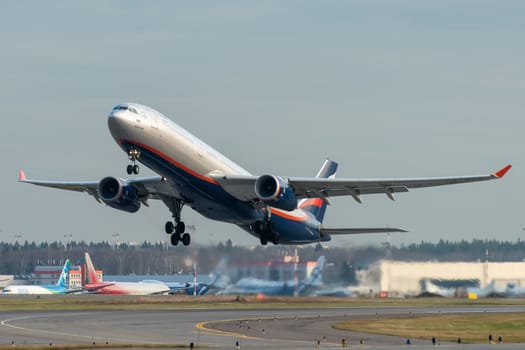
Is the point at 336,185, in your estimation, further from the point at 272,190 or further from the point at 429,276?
the point at 429,276

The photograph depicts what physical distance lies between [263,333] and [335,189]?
10263 mm

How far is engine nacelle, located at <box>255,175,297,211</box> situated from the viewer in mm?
58656

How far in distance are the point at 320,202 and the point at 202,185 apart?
21.5 m

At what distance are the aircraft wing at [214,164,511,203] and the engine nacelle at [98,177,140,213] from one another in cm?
674

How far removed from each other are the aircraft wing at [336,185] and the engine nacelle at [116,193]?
6.74 metres

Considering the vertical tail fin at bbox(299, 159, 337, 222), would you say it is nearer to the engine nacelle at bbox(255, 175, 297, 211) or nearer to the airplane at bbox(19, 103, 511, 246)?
the airplane at bbox(19, 103, 511, 246)

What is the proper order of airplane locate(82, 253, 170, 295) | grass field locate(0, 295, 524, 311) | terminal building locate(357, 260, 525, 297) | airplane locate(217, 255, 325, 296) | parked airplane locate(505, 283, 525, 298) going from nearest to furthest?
terminal building locate(357, 260, 525, 297) < grass field locate(0, 295, 524, 311) < airplane locate(217, 255, 325, 296) < parked airplane locate(505, 283, 525, 298) < airplane locate(82, 253, 170, 295)

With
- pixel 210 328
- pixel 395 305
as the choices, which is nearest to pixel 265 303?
pixel 395 305

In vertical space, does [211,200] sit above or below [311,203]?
below

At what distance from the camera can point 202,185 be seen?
5731cm

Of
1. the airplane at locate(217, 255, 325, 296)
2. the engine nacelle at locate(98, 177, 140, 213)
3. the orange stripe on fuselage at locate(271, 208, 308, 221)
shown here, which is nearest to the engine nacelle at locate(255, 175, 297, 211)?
the orange stripe on fuselage at locate(271, 208, 308, 221)

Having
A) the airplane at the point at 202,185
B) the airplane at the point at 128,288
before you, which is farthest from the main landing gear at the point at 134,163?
the airplane at the point at 128,288

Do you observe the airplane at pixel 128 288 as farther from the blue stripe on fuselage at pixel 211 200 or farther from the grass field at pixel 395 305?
the blue stripe on fuselage at pixel 211 200

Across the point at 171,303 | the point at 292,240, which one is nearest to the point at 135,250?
the point at 171,303
